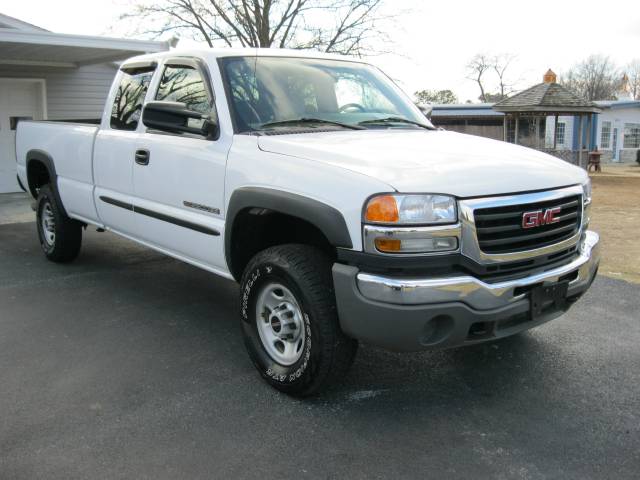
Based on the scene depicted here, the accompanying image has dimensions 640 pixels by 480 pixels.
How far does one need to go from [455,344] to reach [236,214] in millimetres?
1510

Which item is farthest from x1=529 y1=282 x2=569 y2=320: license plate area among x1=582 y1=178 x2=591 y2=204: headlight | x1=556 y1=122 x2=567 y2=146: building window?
x1=556 y1=122 x2=567 y2=146: building window

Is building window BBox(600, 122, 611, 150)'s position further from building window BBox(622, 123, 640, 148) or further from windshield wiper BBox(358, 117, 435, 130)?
windshield wiper BBox(358, 117, 435, 130)

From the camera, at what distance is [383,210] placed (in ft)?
10.1

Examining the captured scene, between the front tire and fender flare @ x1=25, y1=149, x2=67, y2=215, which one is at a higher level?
fender flare @ x1=25, y1=149, x2=67, y2=215

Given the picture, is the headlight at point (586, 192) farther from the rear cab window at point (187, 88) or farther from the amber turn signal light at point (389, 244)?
the rear cab window at point (187, 88)

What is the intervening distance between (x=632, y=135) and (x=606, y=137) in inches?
96.0

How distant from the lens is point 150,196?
4777 millimetres

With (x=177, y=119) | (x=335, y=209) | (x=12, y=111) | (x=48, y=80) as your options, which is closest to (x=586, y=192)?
(x=335, y=209)

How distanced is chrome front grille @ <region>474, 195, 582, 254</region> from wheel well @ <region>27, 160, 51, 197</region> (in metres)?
5.37

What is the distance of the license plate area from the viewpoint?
335cm

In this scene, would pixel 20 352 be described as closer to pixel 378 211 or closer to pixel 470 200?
pixel 378 211

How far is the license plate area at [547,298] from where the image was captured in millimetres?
3354

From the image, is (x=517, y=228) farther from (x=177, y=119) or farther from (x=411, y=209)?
(x=177, y=119)

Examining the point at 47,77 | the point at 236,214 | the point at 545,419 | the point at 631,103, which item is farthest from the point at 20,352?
the point at 631,103
